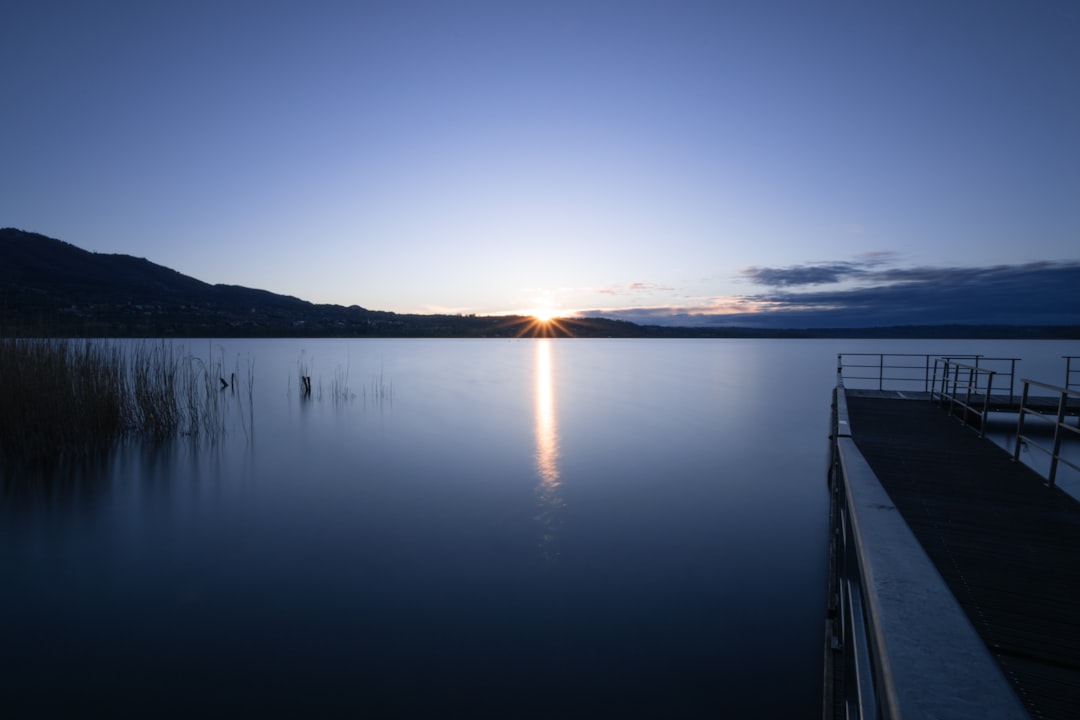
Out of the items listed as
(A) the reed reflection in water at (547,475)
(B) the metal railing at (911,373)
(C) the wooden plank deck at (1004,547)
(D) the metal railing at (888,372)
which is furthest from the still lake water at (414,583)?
(D) the metal railing at (888,372)

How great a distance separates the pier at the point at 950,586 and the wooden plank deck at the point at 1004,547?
0.01 metres

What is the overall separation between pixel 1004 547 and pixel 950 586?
94 cm

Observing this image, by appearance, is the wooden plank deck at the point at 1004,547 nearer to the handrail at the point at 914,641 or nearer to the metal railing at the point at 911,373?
the handrail at the point at 914,641

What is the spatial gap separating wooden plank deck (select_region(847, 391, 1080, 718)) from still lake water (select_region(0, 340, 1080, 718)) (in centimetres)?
209

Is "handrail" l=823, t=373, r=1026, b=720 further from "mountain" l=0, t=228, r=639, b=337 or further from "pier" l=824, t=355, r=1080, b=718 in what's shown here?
"mountain" l=0, t=228, r=639, b=337

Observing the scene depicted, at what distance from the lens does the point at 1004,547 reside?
4.65 metres

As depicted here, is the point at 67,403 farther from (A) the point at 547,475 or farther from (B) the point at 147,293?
(B) the point at 147,293

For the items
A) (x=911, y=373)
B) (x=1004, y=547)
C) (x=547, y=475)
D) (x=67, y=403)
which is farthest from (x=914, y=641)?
(x=911, y=373)

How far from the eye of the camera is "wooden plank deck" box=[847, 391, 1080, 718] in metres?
3.00

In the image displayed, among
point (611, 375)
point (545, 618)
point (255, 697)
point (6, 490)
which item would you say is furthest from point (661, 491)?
point (611, 375)

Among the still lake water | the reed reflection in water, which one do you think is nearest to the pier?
the still lake water

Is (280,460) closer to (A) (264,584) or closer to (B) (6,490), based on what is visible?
(B) (6,490)

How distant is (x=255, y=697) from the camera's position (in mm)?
5418

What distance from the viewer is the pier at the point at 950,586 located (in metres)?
1.00
